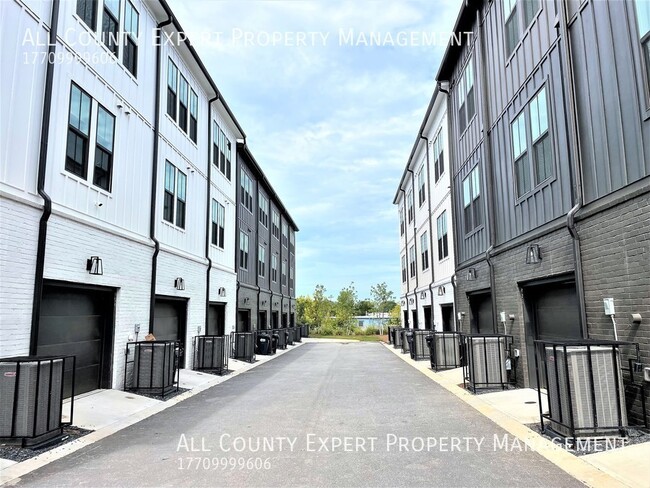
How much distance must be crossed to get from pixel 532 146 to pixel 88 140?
9.22 metres

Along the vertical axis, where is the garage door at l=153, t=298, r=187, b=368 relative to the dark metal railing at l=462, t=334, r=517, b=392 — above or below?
above

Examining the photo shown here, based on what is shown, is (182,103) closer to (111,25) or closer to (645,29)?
(111,25)

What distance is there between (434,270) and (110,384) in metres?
15.1

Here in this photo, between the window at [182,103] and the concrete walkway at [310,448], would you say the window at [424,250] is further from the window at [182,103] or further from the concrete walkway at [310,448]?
the concrete walkway at [310,448]

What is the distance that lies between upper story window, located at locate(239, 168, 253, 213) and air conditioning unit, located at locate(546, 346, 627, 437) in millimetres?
18955

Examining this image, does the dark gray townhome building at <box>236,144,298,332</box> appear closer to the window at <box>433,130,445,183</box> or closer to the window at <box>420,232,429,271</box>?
the window at <box>433,130,445,183</box>

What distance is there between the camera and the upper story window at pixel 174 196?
13.9m

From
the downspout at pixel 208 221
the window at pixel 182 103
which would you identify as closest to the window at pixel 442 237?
the downspout at pixel 208 221

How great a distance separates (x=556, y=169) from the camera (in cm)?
906

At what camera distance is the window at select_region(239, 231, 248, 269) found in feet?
75.7

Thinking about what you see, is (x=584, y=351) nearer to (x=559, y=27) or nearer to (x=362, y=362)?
(x=559, y=27)

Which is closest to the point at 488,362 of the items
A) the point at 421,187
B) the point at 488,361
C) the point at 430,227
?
the point at 488,361

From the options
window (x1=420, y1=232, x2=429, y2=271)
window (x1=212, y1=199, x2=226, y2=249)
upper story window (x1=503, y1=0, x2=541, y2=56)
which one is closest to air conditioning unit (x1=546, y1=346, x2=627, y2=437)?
upper story window (x1=503, y1=0, x2=541, y2=56)

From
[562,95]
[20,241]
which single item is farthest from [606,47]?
[20,241]
